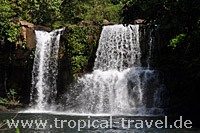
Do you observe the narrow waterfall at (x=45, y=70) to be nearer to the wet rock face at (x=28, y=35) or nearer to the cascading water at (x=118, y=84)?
the wet rock face at (x=28, y=35)

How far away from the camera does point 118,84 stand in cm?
2050

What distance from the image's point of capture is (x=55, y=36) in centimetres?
2330

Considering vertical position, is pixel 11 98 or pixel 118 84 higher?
pixel 118 84

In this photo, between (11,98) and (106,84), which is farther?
(11,98)

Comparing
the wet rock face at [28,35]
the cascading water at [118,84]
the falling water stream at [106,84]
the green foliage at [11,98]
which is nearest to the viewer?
the falling water stream at [106,84]

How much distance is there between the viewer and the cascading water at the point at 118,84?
19812 mm

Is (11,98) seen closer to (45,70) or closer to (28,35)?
(45,70)

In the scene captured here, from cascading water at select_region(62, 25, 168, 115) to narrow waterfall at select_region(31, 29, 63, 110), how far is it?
143cm

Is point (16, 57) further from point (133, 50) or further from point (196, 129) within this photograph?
point (196, 129)

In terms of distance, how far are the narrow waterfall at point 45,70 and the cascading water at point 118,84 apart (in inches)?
56.1

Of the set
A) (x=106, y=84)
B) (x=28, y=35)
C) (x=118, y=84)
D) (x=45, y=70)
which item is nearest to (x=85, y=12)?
(x=28, y=35)

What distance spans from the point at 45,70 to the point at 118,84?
188 inches

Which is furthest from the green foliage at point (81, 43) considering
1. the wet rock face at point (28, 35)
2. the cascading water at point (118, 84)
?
the wet rock face at point (28, 35)

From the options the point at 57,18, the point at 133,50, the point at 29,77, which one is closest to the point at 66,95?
the point at 29,77
